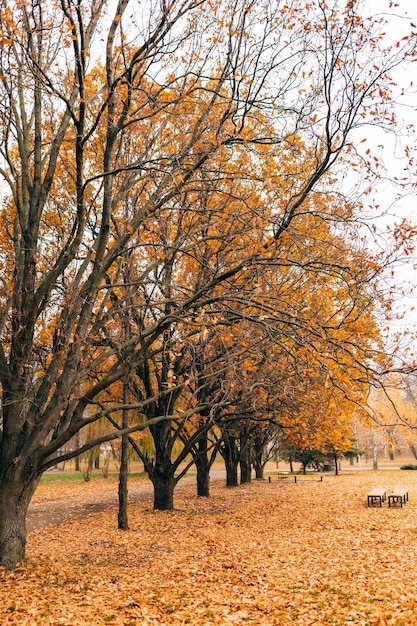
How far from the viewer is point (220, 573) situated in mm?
8297

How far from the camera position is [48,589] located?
23.9 feet

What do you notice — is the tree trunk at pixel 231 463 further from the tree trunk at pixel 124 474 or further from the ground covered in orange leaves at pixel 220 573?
→ the tree trunk at pixel 124 474

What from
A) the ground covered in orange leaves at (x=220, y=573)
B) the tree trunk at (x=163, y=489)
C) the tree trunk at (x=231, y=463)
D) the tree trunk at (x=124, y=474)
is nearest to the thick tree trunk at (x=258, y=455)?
the tree trunk at (x=231, y=463)

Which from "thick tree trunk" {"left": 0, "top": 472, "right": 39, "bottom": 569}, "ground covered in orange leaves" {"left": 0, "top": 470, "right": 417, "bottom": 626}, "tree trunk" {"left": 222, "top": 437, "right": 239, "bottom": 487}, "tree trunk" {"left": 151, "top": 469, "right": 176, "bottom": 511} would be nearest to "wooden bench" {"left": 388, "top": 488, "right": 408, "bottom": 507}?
"ground covered in orange leaves" {"left": 0, "top": 470, "right": 417, "bottom": 626}

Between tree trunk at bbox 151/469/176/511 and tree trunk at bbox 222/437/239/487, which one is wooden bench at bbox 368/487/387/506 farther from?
tree trunk at bbox 222/437/239/487

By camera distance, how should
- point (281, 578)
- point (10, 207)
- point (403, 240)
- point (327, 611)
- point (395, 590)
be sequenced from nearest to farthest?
point (327, 611) < point (395, 590) < point (281, 578) < point (403, 240) < point (10, 207)

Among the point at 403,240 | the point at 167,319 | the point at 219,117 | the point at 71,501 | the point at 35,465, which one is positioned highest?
the point at 219,117

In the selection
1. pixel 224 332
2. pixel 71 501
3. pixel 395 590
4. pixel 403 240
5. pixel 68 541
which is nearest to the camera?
pixel 395 590

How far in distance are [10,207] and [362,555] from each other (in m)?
10.9

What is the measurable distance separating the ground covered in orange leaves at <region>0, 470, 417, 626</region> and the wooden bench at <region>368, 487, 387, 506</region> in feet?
5.34

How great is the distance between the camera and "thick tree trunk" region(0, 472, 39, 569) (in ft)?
26.7

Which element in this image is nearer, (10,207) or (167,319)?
(167,319)

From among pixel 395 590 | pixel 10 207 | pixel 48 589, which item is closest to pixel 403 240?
pixel 395 590

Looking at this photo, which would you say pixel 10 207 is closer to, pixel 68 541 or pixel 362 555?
pixel 68 541
